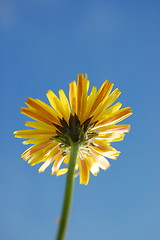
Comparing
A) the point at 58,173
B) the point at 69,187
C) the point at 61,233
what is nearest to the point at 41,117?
the point at 58,173

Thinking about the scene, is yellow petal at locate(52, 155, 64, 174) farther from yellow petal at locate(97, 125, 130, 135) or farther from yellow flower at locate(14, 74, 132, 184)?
yellow petal at locate(97, 125, 130, 135)

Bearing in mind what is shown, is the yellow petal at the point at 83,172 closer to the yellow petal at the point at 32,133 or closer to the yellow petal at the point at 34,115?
the yellow petal at the point at 32,133

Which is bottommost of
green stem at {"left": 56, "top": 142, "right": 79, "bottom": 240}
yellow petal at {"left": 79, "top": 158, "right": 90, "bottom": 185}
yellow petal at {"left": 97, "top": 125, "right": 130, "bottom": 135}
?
green stem at {"left": 56, "top": 142, "right": 79, "bottom": 240}

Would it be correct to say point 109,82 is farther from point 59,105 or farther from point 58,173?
point 58,173

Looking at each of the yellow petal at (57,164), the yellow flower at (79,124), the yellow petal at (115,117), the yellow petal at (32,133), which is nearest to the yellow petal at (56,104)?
the yellow flower at (79,124)

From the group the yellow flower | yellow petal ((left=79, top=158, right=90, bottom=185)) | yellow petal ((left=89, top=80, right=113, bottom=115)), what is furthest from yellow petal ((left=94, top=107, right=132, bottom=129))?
yellow petal ((left=79, top=158, right=90, bottom=185))

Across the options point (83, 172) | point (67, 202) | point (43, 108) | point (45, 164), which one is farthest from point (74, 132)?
point (67, 202)

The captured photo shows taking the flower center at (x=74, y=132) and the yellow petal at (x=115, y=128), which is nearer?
the flower center at (x=74, y=132)

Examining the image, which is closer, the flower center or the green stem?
the green stem
